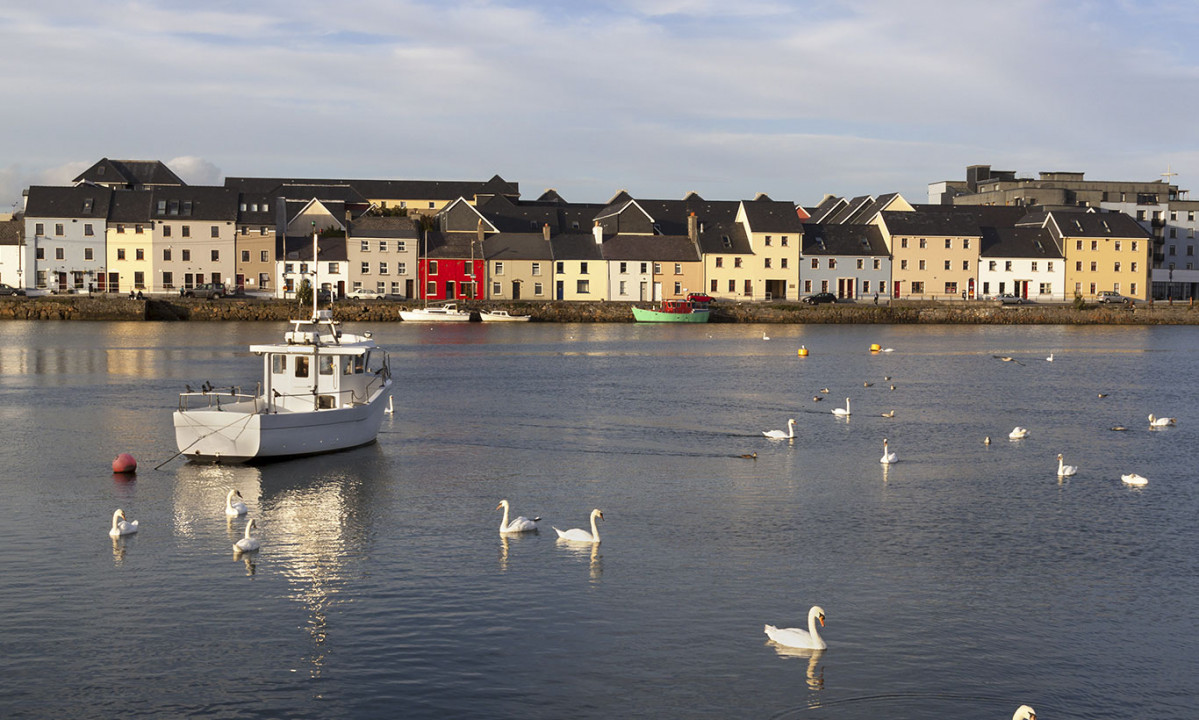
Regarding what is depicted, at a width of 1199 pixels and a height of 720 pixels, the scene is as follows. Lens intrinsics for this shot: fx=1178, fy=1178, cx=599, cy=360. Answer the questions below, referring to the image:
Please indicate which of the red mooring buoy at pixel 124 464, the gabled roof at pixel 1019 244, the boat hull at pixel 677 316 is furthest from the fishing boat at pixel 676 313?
the red mooring buoy at pixel 124 464

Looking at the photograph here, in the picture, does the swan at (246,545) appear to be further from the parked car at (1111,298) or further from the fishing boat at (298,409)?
the parked car at (1111,298)

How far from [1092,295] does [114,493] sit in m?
113

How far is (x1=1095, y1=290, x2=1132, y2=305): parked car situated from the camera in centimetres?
11793

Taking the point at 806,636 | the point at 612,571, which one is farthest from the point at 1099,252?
the point at 806,636

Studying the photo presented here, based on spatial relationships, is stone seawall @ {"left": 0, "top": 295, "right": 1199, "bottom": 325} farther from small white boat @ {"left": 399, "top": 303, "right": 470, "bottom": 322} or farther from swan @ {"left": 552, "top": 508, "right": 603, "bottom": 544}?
swan @ {"left": 552, "top": 508, "right": 603, "bottom": 544}

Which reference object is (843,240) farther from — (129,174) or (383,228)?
(129,174)

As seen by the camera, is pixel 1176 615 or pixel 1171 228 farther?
pixel 1171 228

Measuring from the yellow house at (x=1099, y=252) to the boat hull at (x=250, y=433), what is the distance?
340 feet

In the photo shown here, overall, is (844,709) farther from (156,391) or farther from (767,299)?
(767,299)

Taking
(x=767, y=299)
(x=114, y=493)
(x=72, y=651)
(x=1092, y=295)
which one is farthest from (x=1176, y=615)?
(x=1092, y=295)

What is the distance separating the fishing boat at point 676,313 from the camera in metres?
106

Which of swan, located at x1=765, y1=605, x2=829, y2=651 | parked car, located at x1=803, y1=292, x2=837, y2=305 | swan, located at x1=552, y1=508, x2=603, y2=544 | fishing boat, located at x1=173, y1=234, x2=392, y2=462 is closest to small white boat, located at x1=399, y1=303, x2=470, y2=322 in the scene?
parked car, located at x1=803, y1=292, x2=837, y2=305

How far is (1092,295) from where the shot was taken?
121250mm

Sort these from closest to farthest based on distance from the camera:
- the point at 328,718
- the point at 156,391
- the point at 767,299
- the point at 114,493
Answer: the point at 328,718 < the point at 114,493 < the point at 156,391 < the point at 767,299
